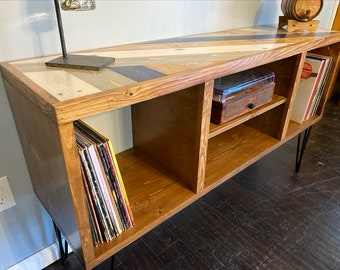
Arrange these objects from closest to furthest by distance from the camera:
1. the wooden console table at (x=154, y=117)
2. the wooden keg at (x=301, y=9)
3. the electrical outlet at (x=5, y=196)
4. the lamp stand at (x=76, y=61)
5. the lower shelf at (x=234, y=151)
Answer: the wooden console table at (x=154, y=117), the lamp stand at (x=76, y=61), the electrical outlet at (x=5, y=196), the lower shelf at (x=234, y=151), the wooden keg at (x=301, y=9)

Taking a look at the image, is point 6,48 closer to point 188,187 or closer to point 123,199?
point 123,199

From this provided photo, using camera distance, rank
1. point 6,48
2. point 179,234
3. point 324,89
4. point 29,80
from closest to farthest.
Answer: point 29,80, point 6,48, point 179,234, point 324,89

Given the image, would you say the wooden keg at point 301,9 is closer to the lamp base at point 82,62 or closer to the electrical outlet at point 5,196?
the lamp base at point 82,62

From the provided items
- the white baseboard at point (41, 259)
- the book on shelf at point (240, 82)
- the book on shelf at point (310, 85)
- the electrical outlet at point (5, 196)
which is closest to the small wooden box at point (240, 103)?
the book on shelf at point (240, 82)

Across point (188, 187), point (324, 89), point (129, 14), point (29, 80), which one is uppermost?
point (129, 14)

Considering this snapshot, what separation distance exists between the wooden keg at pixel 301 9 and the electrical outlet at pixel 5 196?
1345 mm

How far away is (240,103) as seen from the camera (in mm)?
1017

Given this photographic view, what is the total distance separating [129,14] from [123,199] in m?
0.64

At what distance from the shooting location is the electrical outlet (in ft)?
2.93

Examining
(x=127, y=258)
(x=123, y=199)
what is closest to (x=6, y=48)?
(x=123, y=199)

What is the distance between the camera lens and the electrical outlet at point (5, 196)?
2.93ft

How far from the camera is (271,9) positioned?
152 centimetres

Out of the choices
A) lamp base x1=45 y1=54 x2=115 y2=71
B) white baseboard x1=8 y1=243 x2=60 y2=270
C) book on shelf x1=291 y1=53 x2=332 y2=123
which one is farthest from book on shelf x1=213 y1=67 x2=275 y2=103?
white baseboard x1=8 y1=243 x2=60 y2=270

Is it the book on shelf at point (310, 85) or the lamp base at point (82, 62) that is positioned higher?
the lamp base at point (82, 62)
